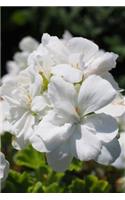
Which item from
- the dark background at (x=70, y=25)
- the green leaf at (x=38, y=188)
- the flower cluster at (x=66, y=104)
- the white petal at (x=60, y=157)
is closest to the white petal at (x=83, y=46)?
the flower cluster at (x=66, y=104)

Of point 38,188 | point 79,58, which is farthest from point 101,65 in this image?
point 38,188

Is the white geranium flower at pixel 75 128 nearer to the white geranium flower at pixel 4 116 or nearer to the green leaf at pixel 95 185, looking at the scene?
the white geranium flower at pixel 4 116

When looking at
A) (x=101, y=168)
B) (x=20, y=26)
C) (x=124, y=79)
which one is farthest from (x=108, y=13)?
(x=101, y=168)

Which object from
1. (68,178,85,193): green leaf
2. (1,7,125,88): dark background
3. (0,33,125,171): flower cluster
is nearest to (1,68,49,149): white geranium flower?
(0,33,125,171): flower cluster

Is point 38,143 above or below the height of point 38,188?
above

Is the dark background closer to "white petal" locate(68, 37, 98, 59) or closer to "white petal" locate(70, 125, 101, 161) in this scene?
"white petal" locate(68, 37, 98, 59)

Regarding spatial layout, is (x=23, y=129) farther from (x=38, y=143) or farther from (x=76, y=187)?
(x=76, y=187)
